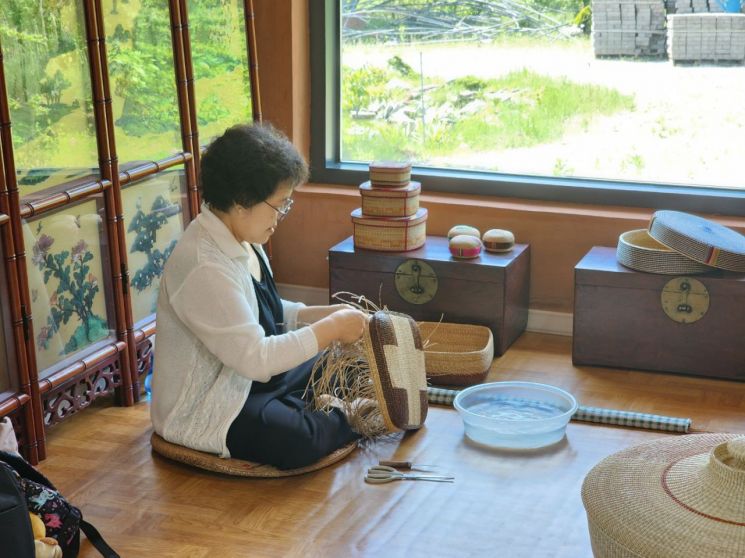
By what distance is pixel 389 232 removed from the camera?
3752mm

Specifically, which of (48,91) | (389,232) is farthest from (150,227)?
(389,232)

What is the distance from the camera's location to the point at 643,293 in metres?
3.49

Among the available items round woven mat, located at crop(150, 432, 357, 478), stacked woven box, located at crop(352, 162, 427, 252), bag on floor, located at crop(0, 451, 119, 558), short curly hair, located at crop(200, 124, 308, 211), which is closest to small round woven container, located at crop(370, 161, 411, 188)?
stacked woven box, located at crop(352, 162, 427, 252)

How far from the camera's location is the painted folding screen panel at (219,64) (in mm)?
3617

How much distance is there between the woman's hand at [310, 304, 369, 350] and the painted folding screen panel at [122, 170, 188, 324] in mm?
800

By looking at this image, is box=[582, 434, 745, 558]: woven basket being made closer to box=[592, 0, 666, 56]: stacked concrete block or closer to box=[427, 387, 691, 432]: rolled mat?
box=[427, 387, 691, 432]: rolled mat

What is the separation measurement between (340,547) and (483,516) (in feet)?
1.22

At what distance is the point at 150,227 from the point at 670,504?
1.97 m

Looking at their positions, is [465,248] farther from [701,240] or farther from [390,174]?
[701,240]

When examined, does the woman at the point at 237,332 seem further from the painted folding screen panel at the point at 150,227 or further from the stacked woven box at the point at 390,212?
the stacked woven box at the point at 390,212

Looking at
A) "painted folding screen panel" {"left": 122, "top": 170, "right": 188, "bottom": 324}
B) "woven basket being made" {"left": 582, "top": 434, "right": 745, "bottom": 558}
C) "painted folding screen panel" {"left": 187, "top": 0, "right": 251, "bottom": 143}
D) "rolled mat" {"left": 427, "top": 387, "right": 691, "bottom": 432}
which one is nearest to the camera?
"woven basket being made" {"left": 582, "top": 434, "right": 745, "bottom": 558}

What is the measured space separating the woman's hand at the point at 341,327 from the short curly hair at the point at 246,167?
1.18 ft

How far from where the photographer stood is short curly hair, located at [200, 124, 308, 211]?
267 centimetres

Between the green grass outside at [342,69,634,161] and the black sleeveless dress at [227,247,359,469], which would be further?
the green grass outside at [342,69,634,161]
